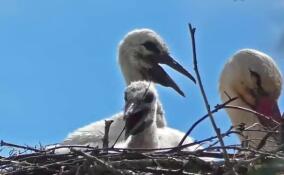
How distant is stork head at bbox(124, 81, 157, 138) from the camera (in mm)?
5223

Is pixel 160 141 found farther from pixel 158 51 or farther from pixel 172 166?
pixel 158 51

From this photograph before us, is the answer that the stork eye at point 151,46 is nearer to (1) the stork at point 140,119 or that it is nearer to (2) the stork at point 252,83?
(2) the stork at point 252,83

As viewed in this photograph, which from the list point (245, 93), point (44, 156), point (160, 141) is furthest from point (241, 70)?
point (44, 156)

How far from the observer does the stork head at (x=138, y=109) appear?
206 inches

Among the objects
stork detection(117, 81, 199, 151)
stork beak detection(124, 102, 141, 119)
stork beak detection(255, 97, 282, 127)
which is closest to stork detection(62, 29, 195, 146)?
stork beak detection(255, 97, 282, 127)

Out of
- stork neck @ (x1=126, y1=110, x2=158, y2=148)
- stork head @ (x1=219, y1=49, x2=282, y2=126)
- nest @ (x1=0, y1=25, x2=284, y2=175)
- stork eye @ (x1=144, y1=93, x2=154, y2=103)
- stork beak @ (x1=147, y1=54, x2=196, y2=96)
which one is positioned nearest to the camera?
nest @ (x1=0, y1=25, x2=284, y2=175)

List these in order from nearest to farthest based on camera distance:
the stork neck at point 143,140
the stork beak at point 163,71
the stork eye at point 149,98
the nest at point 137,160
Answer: the nest at point 137,160 < the stork neck at point 143,140 < the stork eye at point 149,98 < the stork beak at point 163,71

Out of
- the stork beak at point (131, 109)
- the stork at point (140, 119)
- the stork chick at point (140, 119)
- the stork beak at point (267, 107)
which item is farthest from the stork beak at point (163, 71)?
the stork beak at point (131, 109)

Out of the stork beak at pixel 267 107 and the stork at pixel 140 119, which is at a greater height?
the stork beak at pixel 267 107

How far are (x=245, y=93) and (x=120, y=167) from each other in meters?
3.69

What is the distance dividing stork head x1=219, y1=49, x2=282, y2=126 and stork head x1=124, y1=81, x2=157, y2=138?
5.94 feet

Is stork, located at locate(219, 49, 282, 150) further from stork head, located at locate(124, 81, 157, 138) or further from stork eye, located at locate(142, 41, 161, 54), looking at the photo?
stork head, located at locate(124, 81, 157, 138)

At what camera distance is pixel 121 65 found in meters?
7.97

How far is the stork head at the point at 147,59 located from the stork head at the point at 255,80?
52 cm
